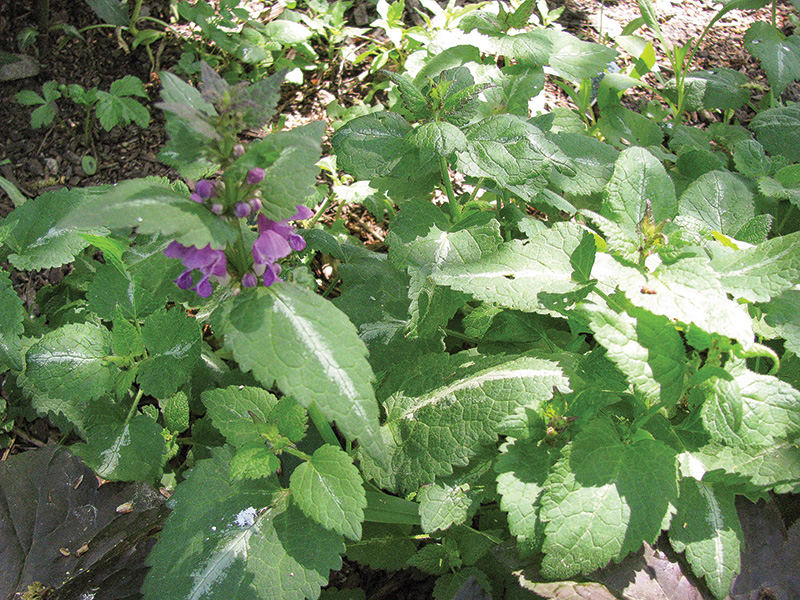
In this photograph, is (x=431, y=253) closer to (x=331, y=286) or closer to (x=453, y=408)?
(x=453, y=408)

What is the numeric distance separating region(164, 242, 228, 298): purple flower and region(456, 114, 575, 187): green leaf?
3.27 feet

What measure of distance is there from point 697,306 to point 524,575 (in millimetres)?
1038

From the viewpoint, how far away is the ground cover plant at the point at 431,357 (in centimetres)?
143

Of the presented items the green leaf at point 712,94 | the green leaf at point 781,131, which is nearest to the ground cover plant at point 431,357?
the green leaf at point 781,131

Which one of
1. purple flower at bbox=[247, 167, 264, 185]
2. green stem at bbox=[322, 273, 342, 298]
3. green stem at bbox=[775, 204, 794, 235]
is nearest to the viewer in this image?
purple flower at bbox=[247, 167, 264, 185]

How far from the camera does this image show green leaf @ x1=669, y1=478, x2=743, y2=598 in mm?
1901

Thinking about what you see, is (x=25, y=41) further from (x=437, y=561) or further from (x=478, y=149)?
(x=437, y=561)

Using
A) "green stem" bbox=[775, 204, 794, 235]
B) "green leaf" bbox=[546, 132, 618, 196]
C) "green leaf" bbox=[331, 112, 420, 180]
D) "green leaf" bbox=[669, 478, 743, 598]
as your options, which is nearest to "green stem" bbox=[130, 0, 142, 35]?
"green leaf" bbox=[331, 112, 420, 180]

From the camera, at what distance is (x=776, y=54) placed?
10.8 ft

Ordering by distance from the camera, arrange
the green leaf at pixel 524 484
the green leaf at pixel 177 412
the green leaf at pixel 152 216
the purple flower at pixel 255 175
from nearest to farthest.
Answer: the green leaf at pixel 152 216 → the purple flower at pixel 255 175 → the green leaf at pixel 524 484 → the green leaf at pixel 177 412

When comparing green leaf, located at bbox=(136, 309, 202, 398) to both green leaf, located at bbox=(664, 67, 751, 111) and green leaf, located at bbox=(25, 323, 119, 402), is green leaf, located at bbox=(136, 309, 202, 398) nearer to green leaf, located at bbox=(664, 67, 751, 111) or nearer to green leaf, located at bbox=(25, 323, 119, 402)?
green leaf, located at bbox=(25, 323, 119, 402)

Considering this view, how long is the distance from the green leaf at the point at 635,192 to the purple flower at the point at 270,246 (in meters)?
1.08

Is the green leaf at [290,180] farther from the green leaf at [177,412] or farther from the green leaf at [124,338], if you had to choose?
the green leaf at [177,412]

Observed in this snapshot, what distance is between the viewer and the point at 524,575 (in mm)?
1938
